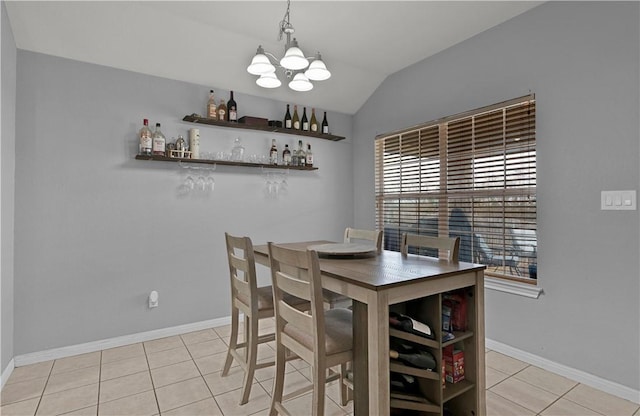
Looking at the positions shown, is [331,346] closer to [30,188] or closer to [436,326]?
[436,326]

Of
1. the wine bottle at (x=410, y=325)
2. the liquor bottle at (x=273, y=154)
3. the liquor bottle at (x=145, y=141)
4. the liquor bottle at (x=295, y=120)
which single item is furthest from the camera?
the liquor bottle at (x=295, y=120)

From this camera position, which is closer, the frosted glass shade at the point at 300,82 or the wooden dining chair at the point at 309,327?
the wooden dining chair at the point at 309,327

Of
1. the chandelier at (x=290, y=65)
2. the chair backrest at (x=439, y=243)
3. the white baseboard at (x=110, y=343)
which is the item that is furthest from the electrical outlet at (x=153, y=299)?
the chair backrest at (x=439, y=243)

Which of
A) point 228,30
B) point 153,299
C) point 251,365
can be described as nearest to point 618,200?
A: point 251,365

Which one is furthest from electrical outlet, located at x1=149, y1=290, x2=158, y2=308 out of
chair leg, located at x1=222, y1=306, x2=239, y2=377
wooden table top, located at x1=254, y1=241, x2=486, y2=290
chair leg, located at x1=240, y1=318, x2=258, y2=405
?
wooden table top, located at x1=254, y1=241, x2=486, y2=290

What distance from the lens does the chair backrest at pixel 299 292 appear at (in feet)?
4.85

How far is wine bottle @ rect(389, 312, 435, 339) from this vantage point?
156cm

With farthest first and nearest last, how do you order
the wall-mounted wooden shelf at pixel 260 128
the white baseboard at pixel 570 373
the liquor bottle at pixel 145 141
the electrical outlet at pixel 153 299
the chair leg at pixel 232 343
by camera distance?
the wall-mounted wooden shelf at pixel 260 128, the electrical outlet at pixel 153 299, the liquor bottle at pixel 145 141, the chair leg at pixel 232 343, the white baseboard at pixel 570 373

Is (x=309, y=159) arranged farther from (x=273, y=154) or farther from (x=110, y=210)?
(x=110, y=210)

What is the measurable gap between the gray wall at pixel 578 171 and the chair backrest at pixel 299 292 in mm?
1875

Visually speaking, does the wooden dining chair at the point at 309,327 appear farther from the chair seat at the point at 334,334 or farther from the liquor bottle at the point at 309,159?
the liquor bottle at the point at 309,159

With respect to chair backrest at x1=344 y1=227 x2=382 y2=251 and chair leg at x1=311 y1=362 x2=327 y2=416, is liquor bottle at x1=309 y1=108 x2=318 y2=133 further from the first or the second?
chair leg at x1=311 y1=362 x2=327 y2=416

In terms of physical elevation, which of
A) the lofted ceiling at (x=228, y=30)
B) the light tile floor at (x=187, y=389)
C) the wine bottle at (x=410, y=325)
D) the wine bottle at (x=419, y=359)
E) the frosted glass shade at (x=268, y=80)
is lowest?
the light tile floor at (x=187, y=389)

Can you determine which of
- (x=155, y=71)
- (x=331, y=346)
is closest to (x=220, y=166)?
(x=155, y=71)
